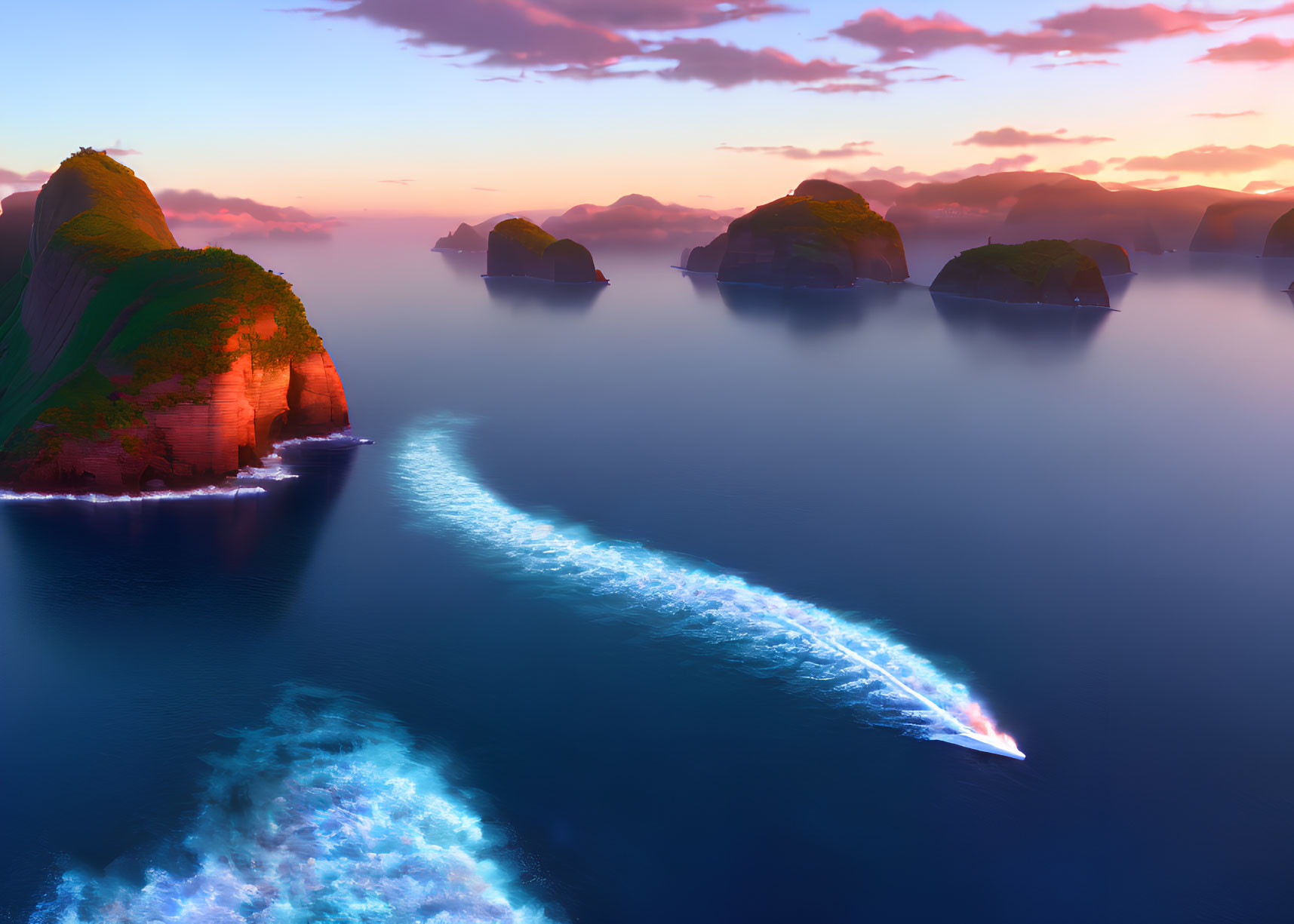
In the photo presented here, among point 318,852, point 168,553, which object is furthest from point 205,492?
point 318,852

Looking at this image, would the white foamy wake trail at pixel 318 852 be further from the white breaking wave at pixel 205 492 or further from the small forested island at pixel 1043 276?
the small forested island at pixel 1043 276

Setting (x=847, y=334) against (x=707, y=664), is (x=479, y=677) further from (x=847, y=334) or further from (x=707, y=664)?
(x=847, y=334)

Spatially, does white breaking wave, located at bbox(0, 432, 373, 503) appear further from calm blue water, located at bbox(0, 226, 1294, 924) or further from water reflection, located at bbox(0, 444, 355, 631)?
calm blue water, located at bbox(0, 226, 1294, 924)

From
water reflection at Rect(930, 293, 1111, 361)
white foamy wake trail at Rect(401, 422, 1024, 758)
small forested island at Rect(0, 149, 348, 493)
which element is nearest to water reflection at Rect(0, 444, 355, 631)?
small forested island at Rect(0, 149, 348, 493)

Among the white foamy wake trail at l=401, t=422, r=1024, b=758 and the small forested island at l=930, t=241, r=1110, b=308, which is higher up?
the small forested island at l=930, t=241, r=1110, b=308

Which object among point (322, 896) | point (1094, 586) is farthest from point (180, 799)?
point (1094, 586)

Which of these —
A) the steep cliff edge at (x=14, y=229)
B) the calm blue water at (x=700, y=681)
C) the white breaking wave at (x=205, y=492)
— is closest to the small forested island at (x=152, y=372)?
the white breaking wave at (x=205, y=492)

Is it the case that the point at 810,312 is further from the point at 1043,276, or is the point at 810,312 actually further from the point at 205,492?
the point at 205,492
